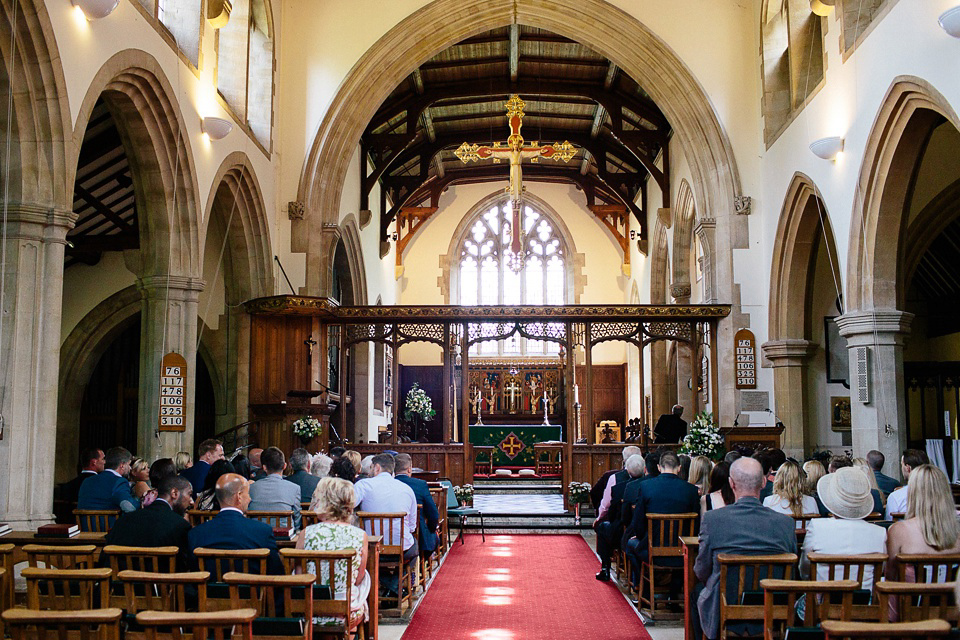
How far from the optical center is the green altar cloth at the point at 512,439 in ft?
45.9

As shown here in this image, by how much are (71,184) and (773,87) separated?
8517 mm

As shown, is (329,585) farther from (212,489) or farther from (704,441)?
(704,441)

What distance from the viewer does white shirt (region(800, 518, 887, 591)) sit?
387 cm

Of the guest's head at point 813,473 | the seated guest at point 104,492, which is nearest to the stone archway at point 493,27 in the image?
the guest's head at point 813,473

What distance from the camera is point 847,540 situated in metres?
3.88

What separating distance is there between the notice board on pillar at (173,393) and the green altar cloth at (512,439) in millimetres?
5626

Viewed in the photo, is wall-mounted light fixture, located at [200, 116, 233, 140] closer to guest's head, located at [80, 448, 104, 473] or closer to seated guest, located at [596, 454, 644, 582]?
guest's head, located at [80, 448, 104, 473]

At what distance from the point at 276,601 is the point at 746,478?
204 cm

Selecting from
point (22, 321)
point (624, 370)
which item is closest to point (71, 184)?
point (22, 321)

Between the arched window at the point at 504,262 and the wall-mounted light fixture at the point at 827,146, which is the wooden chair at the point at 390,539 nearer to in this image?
the wall-mounted light fixture at the point at 827,146

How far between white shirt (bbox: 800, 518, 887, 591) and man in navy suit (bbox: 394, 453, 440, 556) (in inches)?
126

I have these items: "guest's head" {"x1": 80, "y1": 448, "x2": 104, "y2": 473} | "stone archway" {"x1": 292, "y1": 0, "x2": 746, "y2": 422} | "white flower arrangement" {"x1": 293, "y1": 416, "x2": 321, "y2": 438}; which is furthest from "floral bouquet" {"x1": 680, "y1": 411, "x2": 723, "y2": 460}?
"guest's head" {"x1": 80, "y1": 448, "x2": 104, "y2": 473}

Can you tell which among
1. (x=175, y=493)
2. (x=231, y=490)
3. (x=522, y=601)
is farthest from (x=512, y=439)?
(x=231, y=490)

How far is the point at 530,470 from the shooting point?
1505 cm
